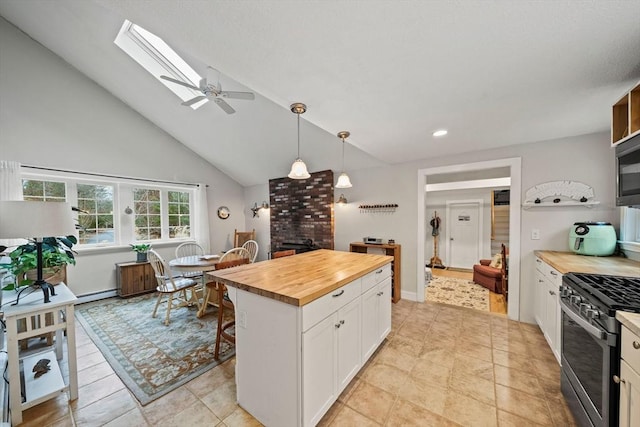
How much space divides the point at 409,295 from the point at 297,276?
2.66 m

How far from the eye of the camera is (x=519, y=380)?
1.85 m

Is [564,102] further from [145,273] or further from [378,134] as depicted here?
[145,273]

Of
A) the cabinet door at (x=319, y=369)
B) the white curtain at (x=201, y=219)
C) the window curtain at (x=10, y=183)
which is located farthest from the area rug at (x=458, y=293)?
the window curtain at (x=10, y=183)

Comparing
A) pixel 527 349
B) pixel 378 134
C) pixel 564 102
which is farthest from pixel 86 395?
pixel 564 102

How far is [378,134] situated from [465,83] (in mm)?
1003

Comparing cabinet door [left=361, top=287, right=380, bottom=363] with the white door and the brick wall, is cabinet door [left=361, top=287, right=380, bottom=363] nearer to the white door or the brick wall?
the brick wall

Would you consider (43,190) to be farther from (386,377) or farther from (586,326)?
(586,326)

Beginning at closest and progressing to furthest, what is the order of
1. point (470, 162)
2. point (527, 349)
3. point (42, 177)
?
point (527, 349) → point (470, 162) → point (42, 177)

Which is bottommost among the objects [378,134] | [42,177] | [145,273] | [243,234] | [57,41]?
[145,273]

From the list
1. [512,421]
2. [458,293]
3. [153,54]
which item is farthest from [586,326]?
[153,54]

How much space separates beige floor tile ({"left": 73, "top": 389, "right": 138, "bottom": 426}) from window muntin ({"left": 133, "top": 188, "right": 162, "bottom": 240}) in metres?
3.39

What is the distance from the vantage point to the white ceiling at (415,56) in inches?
39.6

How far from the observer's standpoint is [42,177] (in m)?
3.43

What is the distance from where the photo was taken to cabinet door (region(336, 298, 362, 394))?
5.27ft
